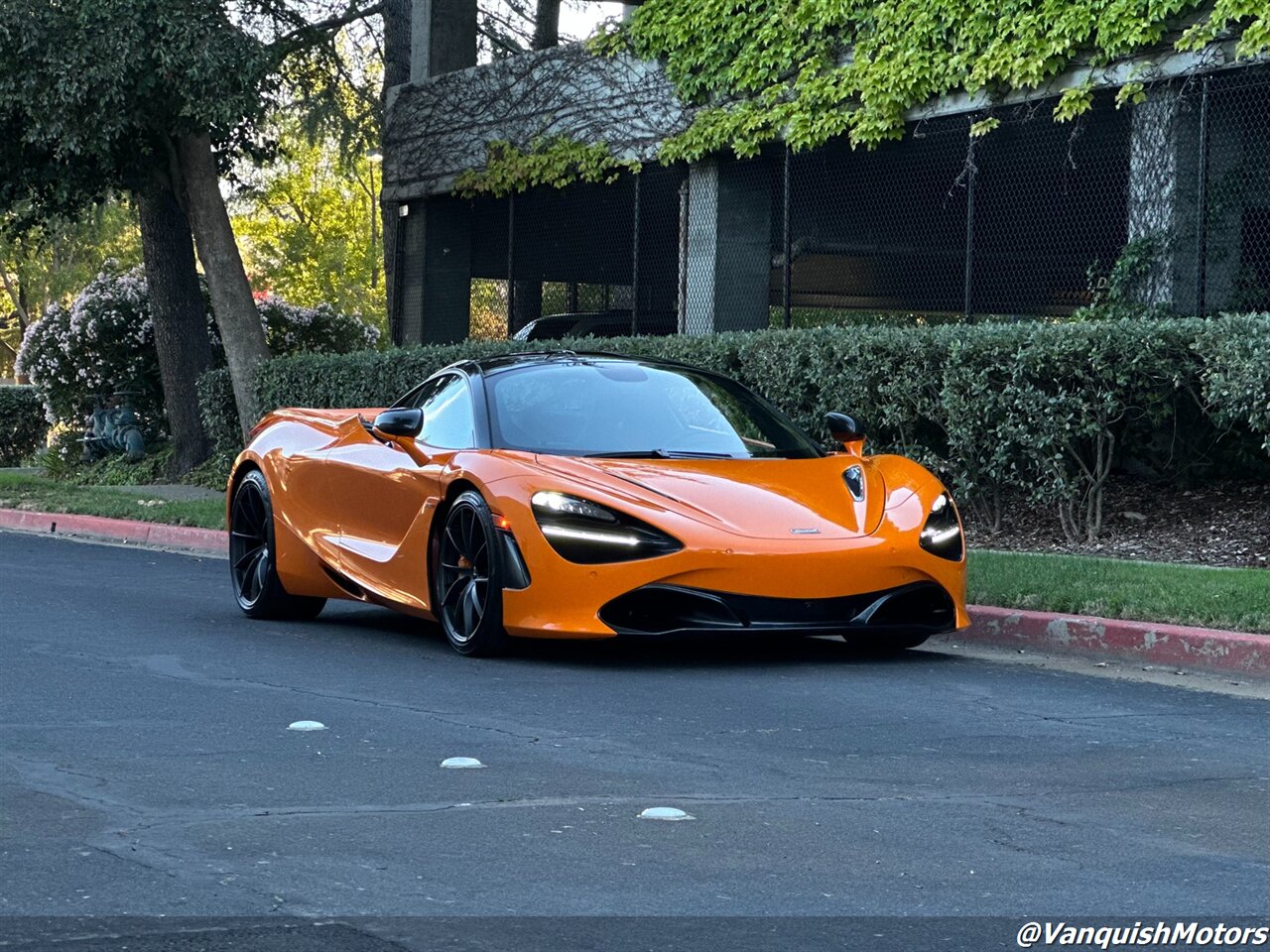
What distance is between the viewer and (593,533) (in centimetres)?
814

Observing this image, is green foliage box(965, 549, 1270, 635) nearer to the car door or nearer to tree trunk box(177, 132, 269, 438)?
the car door

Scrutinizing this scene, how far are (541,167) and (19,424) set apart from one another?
14.0m

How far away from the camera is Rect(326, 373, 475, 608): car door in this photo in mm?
9070

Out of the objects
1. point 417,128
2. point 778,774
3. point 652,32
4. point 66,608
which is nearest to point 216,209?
point 417,128

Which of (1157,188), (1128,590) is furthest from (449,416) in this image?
(1157,188)

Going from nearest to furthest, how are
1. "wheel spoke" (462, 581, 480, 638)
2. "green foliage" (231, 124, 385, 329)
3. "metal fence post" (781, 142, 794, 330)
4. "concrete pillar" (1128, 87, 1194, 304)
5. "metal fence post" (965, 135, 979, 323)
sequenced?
"wheel spoke" (462, 581, 480, 638) < "concrete pillar" (1128, 87, 1194, 304) < "metal fence post" (965, 135, 979, 323) < "metal fence post" (781, 142, 794, 330) < "green foliage" (231, 124, 385, 329)

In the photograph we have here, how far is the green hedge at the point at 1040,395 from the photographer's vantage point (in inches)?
480

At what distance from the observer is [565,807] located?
214 inches

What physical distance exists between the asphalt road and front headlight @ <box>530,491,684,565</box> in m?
0.54

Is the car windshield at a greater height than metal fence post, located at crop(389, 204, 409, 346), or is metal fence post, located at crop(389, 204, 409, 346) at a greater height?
metal fence post, located at crop(389, 204, 409, 346)

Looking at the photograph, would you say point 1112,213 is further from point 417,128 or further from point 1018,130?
point 417,128

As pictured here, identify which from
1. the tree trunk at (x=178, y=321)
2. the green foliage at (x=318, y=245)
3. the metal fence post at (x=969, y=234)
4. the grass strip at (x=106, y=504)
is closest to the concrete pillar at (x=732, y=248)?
the metal fence post at (x=969, y=234)

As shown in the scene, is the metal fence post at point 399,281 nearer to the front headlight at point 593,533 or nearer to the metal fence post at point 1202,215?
the metal fence post at point 1202,215

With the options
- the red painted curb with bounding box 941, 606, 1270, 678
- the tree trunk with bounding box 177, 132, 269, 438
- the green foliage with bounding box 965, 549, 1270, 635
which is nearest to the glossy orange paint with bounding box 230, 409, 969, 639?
the red painted curb with bounding box 941, 606, 1270, 678
